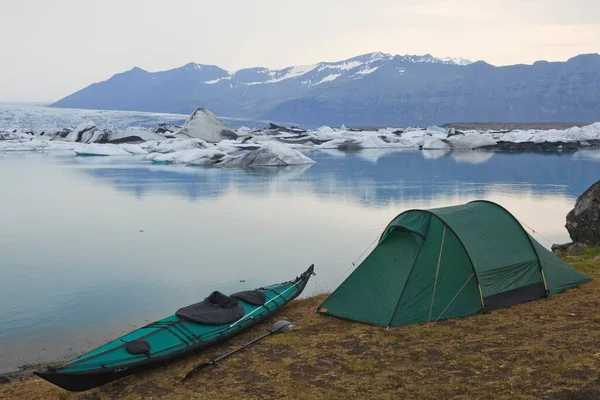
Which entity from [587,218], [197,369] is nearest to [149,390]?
[197,369]

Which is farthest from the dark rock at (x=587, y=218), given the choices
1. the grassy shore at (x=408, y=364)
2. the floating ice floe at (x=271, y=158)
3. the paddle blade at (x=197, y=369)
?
the floating ice floe at (x=271, y=158)

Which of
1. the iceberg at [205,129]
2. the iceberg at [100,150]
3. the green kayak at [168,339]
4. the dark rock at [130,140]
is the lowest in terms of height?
the green kayak at [168,339]

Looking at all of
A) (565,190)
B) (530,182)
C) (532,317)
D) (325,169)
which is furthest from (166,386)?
(325,169)

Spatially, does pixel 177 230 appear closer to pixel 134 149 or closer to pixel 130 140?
pixel 134 149

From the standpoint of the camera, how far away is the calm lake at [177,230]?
9773 millimetres

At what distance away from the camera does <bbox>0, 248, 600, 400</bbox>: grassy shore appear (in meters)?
5.17

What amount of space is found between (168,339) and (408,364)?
265 cm

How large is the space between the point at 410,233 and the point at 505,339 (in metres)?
2.03

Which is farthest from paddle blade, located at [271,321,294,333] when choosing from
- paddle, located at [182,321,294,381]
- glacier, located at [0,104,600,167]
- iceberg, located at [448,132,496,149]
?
iceberg, located at [448,132,496,149]

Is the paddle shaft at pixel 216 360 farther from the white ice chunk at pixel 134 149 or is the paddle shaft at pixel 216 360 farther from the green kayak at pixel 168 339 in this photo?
the white ice chunk at pixel 134 149

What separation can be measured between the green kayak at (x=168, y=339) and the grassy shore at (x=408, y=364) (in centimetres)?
18

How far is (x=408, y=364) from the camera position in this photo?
5.96 metres

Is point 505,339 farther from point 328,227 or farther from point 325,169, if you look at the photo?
point 325,169

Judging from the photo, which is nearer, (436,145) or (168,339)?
(168,339)
